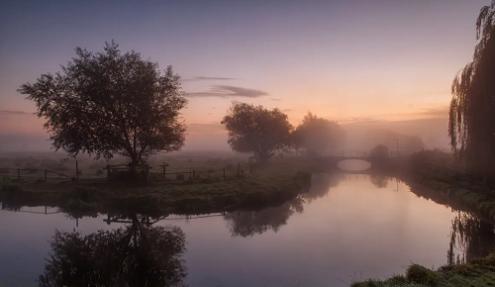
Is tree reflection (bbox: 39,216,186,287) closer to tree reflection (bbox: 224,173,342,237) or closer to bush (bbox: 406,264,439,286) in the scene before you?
tree reflection (bbox: 224,173,342,237)

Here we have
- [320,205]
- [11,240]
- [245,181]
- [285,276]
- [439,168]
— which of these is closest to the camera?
[285,276]

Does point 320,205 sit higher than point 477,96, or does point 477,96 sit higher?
point 477,96

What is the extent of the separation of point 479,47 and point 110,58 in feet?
123

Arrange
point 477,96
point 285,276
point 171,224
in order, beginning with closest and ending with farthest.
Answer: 1. point 285,276
2. point 171,224
3. point 477,96

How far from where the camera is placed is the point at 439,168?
56.0m

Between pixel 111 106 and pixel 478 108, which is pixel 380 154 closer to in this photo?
pixel 478 108

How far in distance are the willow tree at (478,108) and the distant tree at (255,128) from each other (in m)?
51.6

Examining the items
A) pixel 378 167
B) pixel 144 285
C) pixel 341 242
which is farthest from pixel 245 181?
pixel 378 167

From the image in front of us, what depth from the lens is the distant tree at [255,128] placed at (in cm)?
8369

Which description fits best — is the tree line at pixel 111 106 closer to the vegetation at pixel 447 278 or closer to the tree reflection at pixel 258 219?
the tree reflection at pixel 258 219

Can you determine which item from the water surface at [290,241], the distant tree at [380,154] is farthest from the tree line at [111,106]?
the distant tree at [380,154]

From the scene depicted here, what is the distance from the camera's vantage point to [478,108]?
32.6m

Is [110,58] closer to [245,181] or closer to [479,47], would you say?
[245,181]

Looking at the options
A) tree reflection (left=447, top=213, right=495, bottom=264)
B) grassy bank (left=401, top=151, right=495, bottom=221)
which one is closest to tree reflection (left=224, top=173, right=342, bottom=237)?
tree reflection (left=447, top=213, right=495, bottom=264)
